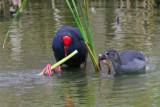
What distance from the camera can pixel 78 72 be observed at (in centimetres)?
1155

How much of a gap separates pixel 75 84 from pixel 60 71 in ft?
4.21

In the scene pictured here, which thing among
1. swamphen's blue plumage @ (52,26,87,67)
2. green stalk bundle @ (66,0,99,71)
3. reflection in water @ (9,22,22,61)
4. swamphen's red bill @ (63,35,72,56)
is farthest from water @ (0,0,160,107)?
green stalk bundle @ (66,0,99,71)

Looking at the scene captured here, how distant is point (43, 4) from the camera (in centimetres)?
2792

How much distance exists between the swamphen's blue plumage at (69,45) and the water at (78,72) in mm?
301

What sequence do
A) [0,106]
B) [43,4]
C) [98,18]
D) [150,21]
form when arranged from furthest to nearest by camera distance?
[43,4] → [98,18] → [150,21] → [0,106]

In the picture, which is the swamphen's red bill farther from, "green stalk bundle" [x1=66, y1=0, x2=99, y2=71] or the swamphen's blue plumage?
"green stalk bundle" [x1=66, y1=0, x2=99, y2=71]

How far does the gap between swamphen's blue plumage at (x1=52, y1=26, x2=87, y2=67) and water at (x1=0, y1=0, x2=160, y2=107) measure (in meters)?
0.30

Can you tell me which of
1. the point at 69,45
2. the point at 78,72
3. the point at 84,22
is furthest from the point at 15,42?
the point at 84,22

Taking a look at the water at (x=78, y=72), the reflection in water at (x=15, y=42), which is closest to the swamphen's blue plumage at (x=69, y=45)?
the water at (x=78, y=72)

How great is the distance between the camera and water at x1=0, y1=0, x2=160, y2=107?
8859 millimetres

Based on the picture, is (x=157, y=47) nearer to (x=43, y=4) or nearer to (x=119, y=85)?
(x=119, y=85)

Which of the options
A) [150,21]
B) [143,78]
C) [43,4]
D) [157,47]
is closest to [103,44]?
[157,47]

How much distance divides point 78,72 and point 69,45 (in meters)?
0.63

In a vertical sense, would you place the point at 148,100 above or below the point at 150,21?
above
